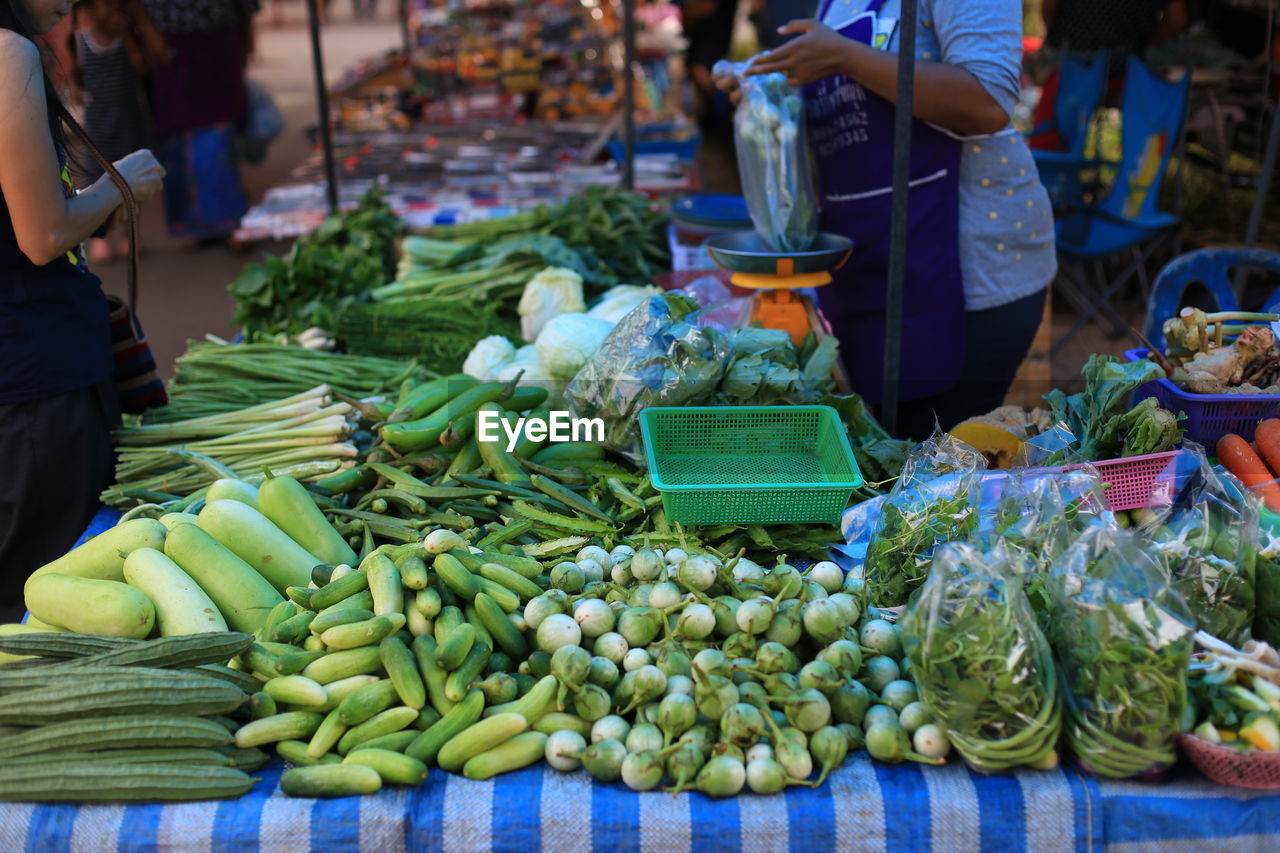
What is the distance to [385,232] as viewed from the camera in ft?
16.9

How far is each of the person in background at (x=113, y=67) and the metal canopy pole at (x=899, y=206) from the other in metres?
6.47

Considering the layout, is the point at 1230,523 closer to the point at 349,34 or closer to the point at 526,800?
the point at 526,800

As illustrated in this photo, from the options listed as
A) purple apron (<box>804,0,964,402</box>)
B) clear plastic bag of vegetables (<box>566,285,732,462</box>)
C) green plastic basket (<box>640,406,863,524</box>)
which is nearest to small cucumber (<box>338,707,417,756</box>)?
green plastic basket (<box>640,406,863,524</box>)

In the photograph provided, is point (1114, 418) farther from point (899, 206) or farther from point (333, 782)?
point (333, 782)

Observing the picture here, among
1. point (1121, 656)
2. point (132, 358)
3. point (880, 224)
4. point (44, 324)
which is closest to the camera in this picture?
point (1121, 656)

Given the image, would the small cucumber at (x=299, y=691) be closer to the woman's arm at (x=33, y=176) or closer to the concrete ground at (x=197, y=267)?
the woman's arm at (x=33, y=176)

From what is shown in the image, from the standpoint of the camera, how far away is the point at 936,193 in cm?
305

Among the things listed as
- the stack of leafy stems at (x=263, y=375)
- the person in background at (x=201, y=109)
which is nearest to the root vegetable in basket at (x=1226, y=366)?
the stack of leafy stems at (x=263, y=375)

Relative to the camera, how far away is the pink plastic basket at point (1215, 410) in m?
2.36

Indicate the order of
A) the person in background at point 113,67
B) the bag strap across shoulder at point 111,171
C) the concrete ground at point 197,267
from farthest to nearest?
1. the person in background at point 113,67
2. the concrete ground at point 197,267
3. the bag strap across shoulder at point 111,171

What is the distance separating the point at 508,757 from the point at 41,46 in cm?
209

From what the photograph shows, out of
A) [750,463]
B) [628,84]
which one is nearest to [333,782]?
[750,463]

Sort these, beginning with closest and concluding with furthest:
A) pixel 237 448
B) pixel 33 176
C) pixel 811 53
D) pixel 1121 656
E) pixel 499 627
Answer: pixel 1121 656, pixel 499 627, pixel 33 176, pixel 811 53, pixel 237 448

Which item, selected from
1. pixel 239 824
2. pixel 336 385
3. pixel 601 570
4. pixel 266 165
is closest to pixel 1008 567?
pixel 601 570
